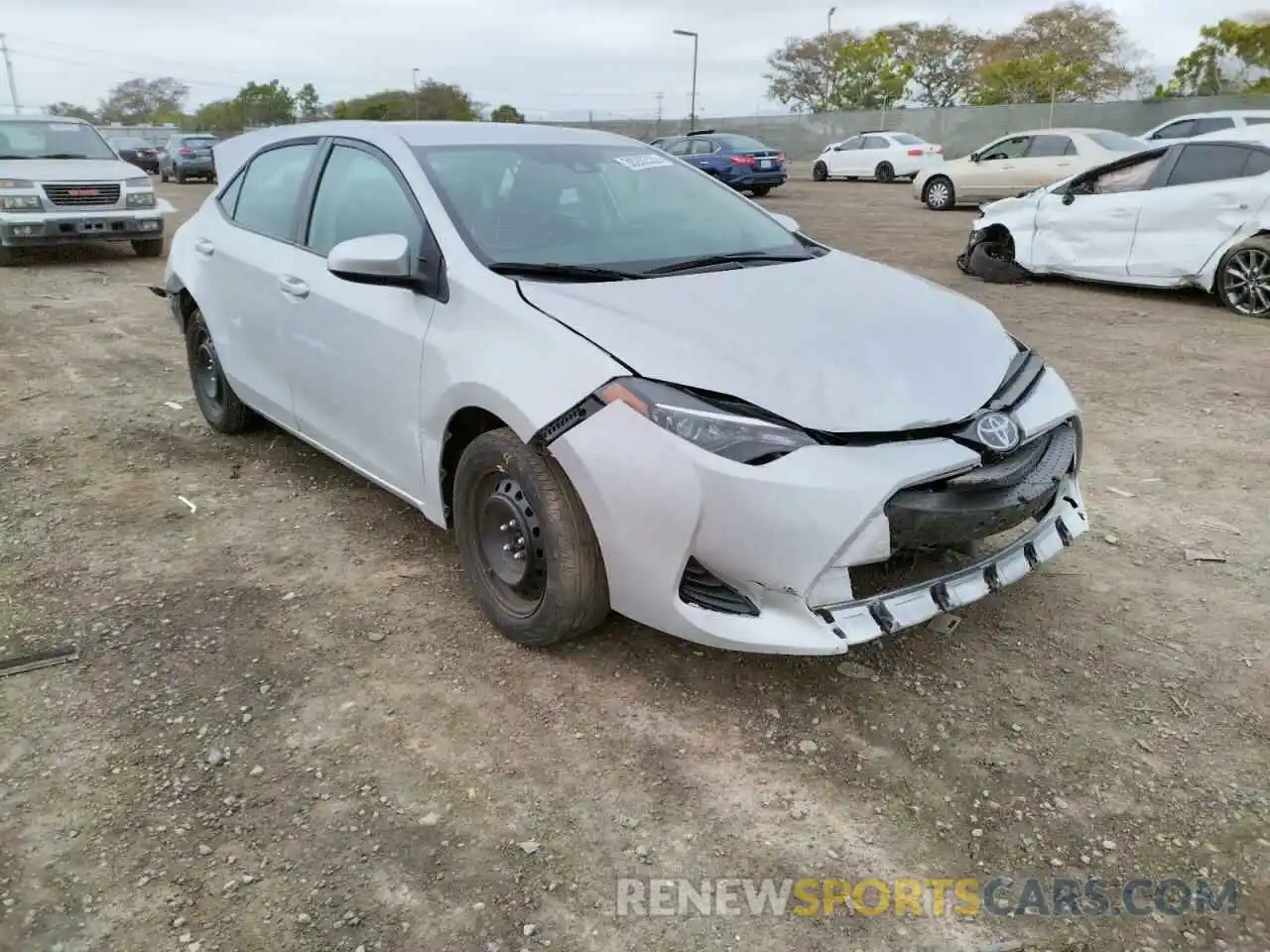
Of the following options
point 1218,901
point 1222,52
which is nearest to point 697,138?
point 1218,901

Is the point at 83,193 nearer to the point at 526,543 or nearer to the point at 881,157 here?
the point at 526,543

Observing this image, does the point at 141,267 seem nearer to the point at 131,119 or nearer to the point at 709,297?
the point at 709,297

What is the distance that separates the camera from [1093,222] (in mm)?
9445

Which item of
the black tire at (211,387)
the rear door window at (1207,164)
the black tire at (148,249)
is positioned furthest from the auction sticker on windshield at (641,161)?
the black tire at (148,249)

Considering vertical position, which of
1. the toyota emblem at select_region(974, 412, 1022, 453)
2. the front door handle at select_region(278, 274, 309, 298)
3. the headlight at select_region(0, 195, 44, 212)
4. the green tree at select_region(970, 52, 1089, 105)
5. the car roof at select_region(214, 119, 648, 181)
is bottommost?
the headlight at select_region(0, 195, 44, 212)

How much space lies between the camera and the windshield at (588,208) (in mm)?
3383

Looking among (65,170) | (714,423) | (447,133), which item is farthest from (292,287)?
(65,170)

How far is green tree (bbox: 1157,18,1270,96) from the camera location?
4016 cm

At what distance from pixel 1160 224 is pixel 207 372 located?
815cm

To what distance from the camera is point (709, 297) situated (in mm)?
3094

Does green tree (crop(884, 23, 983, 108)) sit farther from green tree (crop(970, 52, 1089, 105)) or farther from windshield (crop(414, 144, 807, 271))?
windshield (crop(414, 144, 807, 271))

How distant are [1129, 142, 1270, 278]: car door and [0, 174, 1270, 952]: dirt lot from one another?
489 centimetres

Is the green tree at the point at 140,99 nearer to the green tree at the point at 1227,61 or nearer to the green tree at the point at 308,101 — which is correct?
the green tree at the point at 308,101

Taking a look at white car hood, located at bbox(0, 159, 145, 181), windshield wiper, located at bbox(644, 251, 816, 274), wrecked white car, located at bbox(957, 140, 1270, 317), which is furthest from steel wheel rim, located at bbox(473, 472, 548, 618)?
white car hood, located at bbox(0, 159, 145, 181)
